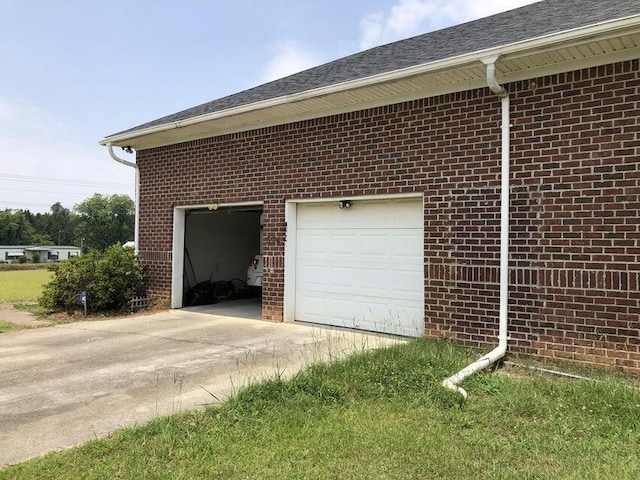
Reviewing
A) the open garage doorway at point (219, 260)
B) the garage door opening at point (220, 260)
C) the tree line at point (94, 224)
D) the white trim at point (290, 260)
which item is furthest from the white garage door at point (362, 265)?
the tree line at point (94, 224)

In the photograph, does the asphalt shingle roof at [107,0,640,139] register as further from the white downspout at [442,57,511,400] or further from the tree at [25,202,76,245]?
the tree at [25,202,76,245]

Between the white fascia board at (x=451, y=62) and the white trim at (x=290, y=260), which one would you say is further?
the white trim at (x=290, y=260)

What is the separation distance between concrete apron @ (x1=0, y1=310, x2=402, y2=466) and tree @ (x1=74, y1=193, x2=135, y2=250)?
93.3 meters

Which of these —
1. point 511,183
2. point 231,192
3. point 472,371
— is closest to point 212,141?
point 231,192

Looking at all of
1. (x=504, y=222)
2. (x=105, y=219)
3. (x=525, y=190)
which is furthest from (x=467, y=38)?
(x=105, y=219)

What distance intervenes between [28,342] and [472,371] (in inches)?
237

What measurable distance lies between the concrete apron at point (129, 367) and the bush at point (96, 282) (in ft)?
3.05

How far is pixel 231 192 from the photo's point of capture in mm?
8930

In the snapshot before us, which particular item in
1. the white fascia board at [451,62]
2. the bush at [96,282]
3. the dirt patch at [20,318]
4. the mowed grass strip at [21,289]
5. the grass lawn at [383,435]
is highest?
the white fascia board at [451,62]

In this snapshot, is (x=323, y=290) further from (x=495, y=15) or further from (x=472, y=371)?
(x=495, y=15)

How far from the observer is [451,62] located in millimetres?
5777

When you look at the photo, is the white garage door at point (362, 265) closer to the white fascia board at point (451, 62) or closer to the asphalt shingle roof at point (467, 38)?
the white fascia board at point (451, 62)

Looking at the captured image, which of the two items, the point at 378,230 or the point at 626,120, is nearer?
the point at 626,120

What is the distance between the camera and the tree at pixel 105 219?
94.5 meters
